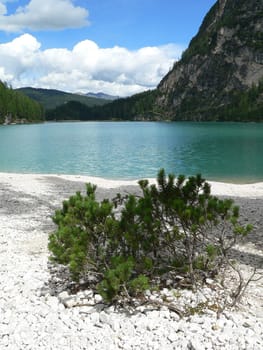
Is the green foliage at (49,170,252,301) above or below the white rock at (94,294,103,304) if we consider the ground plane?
above

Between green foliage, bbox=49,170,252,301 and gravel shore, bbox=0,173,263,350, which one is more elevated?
green foliage, bbox=49,170,252,301

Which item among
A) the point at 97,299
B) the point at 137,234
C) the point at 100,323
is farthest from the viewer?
the point at 137,234

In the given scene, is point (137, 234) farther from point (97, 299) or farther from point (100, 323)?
point (100, 323)

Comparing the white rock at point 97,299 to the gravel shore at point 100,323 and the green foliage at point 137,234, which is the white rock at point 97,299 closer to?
the gravel shore at point 100,323

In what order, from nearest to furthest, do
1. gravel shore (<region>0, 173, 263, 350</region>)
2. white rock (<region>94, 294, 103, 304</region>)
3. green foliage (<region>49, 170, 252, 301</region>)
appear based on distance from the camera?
1. gravel shore (<region>0, 173, 263, 350</region>)
2. green foliage (<region>49, 170, 252, 301</region>)
3. white rock (<region>94, 294, 103, 304</region>)

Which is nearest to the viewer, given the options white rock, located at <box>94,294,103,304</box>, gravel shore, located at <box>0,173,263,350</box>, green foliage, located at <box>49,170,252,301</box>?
gravel shore, located at <box>0,173,263,350</box>

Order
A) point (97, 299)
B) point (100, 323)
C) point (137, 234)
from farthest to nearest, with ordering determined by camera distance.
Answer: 1. point (137, 234)
2. point (97, 299)
3. point (100, 323)

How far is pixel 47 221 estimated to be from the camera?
650 inches

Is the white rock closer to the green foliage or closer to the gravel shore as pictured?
the gravel shore

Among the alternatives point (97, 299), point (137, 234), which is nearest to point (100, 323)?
point (97, 299)

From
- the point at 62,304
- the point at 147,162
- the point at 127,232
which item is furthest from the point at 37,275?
the point at 147,162

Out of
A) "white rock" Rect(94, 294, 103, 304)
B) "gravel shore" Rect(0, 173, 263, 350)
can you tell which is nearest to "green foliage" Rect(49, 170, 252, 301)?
"white rock" Rect(94, 294, 103, 304)

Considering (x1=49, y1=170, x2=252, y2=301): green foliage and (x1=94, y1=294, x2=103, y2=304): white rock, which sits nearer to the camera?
(x1=49, y1=170, x2=252, y2=301): green foliage

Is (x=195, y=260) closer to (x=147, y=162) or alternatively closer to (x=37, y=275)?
(x=37, y=275)
